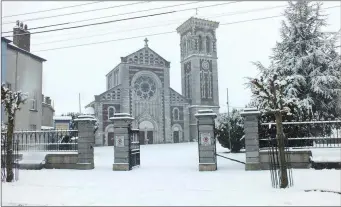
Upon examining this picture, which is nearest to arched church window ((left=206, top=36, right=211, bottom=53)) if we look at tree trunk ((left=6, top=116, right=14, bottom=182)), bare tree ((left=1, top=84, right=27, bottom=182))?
bare tree ((left=1, top=84, right=27, bottom=182))

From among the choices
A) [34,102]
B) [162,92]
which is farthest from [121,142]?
[162,92]

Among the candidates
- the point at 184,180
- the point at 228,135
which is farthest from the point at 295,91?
the point at 184,180

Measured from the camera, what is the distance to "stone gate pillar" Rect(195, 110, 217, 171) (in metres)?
14.2

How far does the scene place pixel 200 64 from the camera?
57156 millimetres

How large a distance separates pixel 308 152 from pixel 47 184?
916 cm

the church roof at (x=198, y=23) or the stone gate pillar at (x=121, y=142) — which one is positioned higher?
the church roof at (x=198, y=23)

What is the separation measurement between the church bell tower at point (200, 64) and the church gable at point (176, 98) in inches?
54.1

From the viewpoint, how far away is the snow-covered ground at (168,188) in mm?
8547

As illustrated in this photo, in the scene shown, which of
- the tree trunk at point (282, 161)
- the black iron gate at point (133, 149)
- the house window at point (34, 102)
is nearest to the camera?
the tree trunk at point (282, 161)

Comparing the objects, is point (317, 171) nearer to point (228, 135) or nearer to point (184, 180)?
point (184, 180)

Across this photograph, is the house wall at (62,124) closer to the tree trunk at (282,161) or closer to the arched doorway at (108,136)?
the arched doorway at (108,136)

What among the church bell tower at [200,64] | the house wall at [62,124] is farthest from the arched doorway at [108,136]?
the church bell tower at [200,64]

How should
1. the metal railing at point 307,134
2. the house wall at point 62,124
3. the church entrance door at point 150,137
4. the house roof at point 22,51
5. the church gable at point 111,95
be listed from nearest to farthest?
the metal railing at point 307,134
the house roof at point 22,51
the house wall at point 62,124
the church gable at point 111,95
the church entrance door at point 150,137

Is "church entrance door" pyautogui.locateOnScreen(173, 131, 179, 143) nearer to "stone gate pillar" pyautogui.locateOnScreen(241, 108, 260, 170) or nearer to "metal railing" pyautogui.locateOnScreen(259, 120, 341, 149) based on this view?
"metal railing" pyautogui.locateOnScreen(259, 120, 341, 149)
